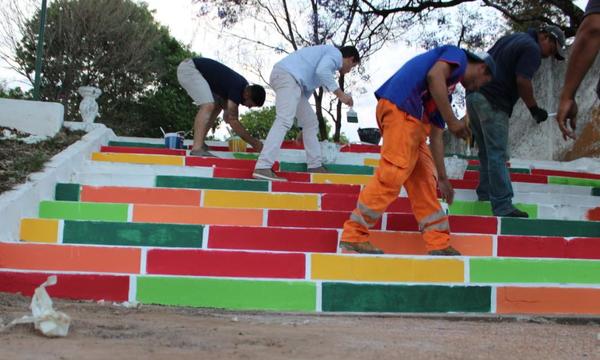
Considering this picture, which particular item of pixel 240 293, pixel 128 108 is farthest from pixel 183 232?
pixel 128 108

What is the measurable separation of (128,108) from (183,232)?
53.6ft

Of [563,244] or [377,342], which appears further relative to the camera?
[563,244]

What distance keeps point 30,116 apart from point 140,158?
1131mm

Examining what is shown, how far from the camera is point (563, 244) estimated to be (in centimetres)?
418

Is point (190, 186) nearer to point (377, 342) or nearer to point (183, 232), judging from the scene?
point (183, 232)

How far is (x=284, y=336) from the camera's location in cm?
255

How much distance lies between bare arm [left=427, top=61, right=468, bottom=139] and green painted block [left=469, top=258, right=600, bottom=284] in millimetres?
711

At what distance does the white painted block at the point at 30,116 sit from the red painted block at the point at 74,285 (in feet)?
10.9

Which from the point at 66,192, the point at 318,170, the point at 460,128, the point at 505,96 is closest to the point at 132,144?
the point at 318,170

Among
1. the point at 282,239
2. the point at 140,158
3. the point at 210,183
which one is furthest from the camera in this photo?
the point at 140,158

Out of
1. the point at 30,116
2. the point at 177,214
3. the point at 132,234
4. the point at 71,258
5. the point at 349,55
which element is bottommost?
the point at 71,258

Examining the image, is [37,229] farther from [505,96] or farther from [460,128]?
[505,96]

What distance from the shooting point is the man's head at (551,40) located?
480 centimetres

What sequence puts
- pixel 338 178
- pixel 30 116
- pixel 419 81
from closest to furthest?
pixel 419 81 → pixel 338 178 → pixel 30 116
